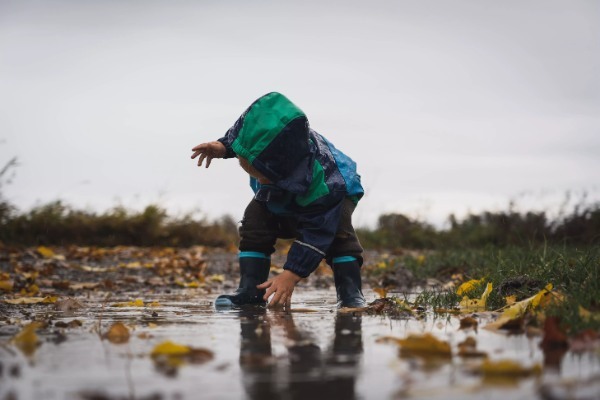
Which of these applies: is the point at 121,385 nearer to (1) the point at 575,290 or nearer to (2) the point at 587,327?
(2) the point at 587,327

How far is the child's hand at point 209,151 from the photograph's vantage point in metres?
4.03

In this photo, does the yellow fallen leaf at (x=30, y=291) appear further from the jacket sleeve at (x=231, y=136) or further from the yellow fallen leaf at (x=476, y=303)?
the yellow fallen leaf at (x=476, y=303)

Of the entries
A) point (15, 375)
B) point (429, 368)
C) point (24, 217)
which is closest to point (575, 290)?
point (429, 368)

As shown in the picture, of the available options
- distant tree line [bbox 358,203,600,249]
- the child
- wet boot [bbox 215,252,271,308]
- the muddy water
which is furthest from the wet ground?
distant tree line [bbox 358,203,600,249]

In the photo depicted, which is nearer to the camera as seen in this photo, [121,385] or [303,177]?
[121,385]

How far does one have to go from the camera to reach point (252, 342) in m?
2.48

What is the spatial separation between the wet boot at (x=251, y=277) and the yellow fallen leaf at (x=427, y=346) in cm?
221

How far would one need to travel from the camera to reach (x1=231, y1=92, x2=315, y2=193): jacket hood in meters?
3.76

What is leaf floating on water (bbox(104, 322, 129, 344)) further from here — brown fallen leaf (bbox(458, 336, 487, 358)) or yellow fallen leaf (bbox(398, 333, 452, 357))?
brown fallen leaf (bbox(458, 336, 487, 358))

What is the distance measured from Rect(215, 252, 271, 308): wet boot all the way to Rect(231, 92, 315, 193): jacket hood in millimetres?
671

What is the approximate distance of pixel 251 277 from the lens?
434 cm

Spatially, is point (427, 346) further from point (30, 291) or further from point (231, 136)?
point (30, 291)

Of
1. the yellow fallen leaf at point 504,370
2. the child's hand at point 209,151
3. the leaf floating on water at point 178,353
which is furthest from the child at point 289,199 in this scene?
the yellow fallen leaf at point 504,370

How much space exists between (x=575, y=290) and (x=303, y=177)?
1.52 m
